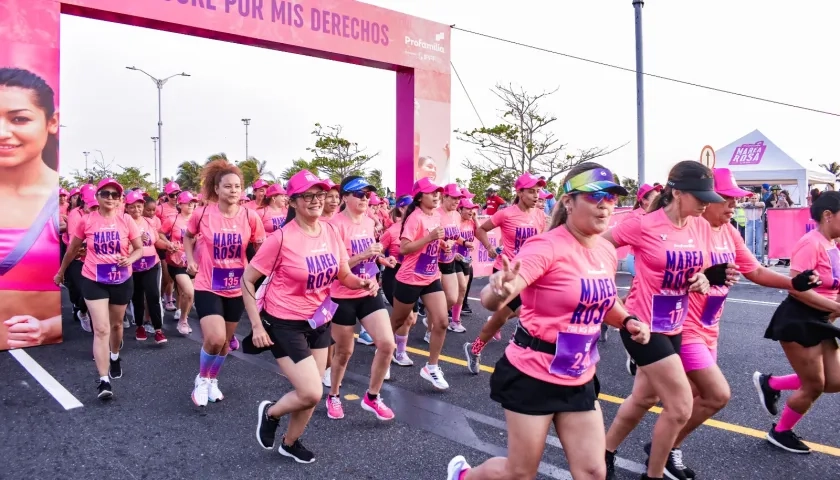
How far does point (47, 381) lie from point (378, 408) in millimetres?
3847

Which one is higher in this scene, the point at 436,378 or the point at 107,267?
the point at 107,267

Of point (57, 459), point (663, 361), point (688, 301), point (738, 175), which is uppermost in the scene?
point (738, 175)

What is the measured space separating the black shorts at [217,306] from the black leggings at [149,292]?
9.08 feet

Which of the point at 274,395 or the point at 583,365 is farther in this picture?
the point at 274,395

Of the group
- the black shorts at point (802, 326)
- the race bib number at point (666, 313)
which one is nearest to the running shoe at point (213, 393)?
the race bib number at point (666, 313)

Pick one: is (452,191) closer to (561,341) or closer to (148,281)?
(148,281)

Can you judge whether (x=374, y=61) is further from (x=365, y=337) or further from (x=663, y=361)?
(x=663, y=361)

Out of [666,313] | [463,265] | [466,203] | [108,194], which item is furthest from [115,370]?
[666,313]

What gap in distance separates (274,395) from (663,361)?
3.85 metres

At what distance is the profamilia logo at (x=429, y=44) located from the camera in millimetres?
13289

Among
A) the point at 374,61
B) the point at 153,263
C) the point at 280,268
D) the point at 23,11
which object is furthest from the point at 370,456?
the point at 374,61

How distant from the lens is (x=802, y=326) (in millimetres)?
4305

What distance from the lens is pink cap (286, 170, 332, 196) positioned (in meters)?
4.34

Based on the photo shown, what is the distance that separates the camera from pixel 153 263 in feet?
27.2
